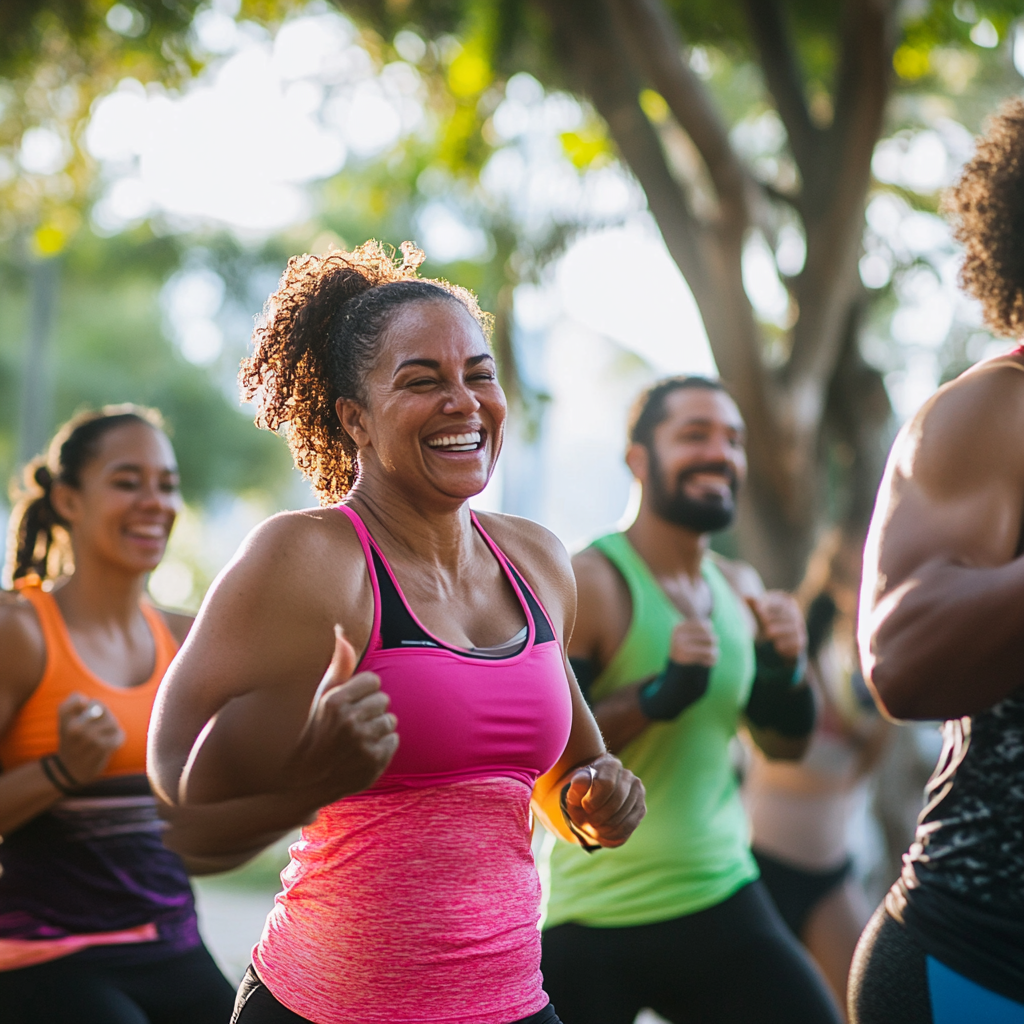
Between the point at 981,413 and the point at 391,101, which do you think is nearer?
the point at 981,413

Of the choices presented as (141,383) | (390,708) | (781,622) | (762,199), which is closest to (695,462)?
(781,622)

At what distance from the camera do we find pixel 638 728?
11.0 feet

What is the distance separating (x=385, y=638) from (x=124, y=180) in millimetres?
21906

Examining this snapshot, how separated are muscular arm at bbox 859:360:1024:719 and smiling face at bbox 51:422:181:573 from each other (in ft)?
7.56

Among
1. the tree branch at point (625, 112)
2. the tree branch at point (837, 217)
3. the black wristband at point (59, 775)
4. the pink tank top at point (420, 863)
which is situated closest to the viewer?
the pink tank top at point (420, 863)

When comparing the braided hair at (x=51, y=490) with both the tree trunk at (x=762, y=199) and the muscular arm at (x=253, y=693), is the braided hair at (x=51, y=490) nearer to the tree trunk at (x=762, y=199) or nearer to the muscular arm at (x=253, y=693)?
the muscular arm at (x=253, y=693)

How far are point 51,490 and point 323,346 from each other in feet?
6.05

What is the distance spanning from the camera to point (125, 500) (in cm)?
369

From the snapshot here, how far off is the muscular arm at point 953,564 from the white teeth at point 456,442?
67 cm

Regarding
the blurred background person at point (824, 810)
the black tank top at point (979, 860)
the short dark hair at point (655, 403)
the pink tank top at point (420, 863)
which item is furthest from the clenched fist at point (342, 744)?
the blurred background person at point (824, 810)

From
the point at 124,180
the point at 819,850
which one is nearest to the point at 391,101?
the point at 819,850

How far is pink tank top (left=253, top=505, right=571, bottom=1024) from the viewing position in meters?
1.94

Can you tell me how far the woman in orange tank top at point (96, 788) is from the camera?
302 cm

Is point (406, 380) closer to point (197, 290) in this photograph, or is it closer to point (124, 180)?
point (124, 180)
